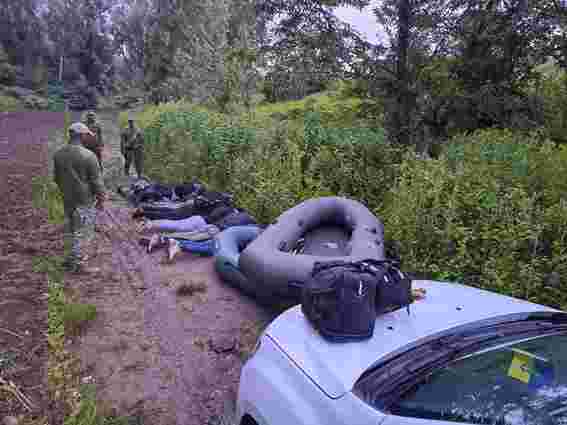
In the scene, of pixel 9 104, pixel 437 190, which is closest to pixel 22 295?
pixel 437 190

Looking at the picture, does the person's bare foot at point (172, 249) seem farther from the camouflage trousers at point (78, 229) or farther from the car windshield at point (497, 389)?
the car windshield at point (497, 389)

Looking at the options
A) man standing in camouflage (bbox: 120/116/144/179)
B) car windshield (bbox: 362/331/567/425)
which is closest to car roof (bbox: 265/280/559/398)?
car windshield (bbox: 362/331/567/425)

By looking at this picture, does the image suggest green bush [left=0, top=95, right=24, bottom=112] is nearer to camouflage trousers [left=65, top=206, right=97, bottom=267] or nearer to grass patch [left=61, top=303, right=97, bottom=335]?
camouflage trousers [left=65, top=206, right=97, bottom=267]

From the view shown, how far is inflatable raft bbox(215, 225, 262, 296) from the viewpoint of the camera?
506cm

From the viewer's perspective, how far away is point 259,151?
8258 millimetres

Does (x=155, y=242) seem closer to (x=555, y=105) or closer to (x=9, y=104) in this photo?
(x=555, y=105)

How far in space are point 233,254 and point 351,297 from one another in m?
3.14

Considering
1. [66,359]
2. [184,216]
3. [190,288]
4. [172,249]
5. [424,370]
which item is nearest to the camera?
[424,370]

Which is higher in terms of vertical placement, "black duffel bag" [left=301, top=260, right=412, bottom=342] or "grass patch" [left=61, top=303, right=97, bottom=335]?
"black duffel bag" [left=301, top=260, right=412, bottom=342]

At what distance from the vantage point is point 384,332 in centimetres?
229

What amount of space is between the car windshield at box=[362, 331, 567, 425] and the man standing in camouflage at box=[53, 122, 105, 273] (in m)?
4.74

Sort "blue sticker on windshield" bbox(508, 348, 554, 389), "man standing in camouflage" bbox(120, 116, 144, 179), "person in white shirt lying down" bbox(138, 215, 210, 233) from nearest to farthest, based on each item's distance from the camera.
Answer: "blue sticker on windshield" bbox(508, 348, 554, 389), "person in white shirt lying down" bbox(138, 215, 210, 233), "man standing in camouflage" bbox(120, 116, 144, 179)

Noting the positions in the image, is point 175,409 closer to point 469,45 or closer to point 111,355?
point 111,355

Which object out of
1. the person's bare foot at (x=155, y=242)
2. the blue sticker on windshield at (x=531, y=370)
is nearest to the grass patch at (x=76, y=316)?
the person's bare foot at (x=155, y=242)
